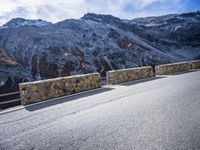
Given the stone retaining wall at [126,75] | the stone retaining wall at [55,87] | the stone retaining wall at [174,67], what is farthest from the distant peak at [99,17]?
the stone retaining wall at [55,87]

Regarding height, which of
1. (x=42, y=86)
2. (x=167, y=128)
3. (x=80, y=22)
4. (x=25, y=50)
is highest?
(x=80, y=22)

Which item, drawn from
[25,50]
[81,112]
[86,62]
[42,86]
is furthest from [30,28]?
[81,112]

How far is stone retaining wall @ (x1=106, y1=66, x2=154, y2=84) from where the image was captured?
13852mm

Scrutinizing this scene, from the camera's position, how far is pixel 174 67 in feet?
66.9

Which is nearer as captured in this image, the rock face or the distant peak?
the rock face

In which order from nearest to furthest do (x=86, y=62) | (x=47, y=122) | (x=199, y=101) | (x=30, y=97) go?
(x=47, y=122)
(x=199, y=101)
(x=30, y=97)
(x=86, y=62)

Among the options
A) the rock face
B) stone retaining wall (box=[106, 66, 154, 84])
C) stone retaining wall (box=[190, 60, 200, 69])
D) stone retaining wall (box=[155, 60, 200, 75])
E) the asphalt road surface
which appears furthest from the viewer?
the rock face

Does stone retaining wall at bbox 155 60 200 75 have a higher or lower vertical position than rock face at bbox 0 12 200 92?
lower

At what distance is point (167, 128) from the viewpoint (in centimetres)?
464

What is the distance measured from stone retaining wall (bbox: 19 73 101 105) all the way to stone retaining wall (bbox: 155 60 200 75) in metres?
8.44

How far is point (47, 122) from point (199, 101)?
498 centimetres

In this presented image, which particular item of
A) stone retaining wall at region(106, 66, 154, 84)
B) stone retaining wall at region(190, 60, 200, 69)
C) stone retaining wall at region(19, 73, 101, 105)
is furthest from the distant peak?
stone retaining wall at region(19, 73, 101, 105)

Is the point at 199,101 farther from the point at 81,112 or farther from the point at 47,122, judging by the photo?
the point at 47,122

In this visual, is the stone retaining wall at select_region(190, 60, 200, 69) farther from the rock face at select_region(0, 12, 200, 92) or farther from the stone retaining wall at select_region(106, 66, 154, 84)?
the rock face at select_region(0, 12, 200, 92)
